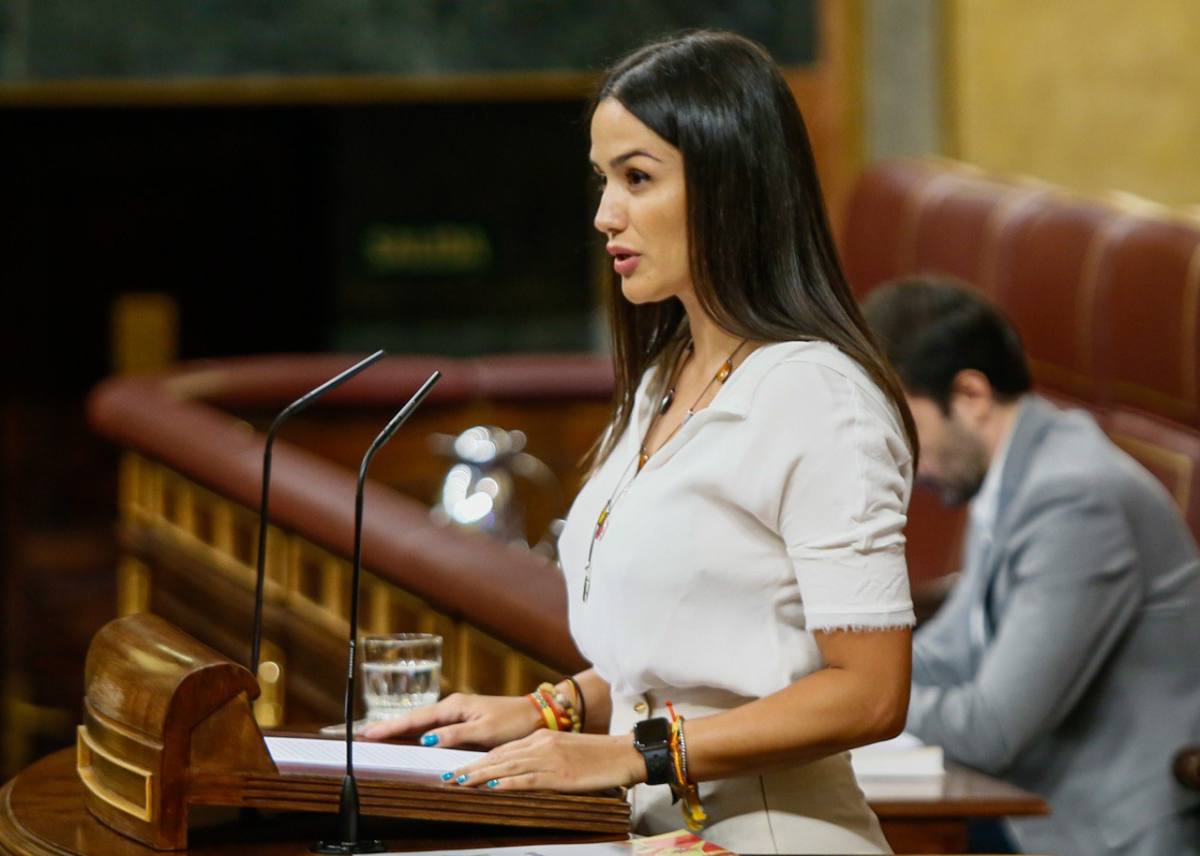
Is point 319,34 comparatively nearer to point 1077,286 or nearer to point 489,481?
point 489,481

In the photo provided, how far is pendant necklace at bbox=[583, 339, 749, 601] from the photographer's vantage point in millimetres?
1723

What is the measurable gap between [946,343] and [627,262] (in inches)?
51.3

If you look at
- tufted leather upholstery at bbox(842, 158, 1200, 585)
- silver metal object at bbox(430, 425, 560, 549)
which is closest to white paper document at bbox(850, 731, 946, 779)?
tufted leather upholstery at bbox(842, 158, 1200, 585)

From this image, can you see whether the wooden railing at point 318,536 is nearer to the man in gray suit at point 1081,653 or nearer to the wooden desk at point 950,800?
the wooden desk at point 950,800

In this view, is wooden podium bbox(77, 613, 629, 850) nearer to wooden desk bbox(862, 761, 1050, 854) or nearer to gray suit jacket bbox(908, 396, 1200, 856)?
wooden desk bbox(862, 761, 1050, 854)

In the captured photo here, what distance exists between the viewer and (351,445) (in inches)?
220

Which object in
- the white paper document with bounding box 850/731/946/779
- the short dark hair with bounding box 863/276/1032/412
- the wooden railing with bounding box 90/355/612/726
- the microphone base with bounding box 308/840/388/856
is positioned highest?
the microphone base with bounding box 308/840/388/856

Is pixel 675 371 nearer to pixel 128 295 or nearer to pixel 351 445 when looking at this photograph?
pixel 351 445

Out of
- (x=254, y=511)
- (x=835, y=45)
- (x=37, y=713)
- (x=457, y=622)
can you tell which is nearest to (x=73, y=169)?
(x=37, y=713)

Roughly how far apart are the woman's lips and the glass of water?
58 cm

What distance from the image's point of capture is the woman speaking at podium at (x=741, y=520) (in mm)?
1536

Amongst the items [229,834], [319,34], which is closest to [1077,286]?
[229,834]

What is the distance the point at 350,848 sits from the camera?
145 centimetres

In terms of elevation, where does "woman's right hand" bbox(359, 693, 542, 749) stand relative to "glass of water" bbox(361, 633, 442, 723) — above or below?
above
